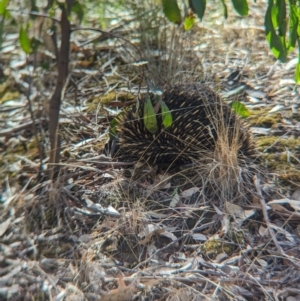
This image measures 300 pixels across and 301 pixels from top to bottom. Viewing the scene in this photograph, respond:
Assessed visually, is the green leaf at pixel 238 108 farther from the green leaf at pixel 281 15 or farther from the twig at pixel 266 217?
the green leaf at pixel 281 15

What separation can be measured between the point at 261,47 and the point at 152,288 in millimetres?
3147

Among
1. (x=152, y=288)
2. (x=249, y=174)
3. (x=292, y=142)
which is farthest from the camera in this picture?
(x=292, y=142)

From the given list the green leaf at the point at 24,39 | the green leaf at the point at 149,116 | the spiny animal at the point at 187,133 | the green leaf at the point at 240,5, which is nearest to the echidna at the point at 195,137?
the spiny animal at the point at 187,133

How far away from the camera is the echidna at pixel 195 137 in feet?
10.8

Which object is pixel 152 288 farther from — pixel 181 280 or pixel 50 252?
pixel 50 252

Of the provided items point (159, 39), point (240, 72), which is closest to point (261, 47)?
point (240, 72)

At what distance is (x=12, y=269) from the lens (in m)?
2.66

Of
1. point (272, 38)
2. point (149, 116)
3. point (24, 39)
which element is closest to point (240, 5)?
point (272, 38)

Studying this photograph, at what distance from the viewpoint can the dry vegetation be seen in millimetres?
2600

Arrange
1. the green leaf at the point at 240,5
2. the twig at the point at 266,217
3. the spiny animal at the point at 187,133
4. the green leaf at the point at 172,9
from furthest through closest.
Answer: the spiny animal at the point at 187,133 < the twig at the point at 266,217 < the green leaf at the point at 172,9 < the green leaf at the point at 240,5

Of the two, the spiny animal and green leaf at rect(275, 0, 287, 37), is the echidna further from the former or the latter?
green leaf at rect(275, 0, 287, 37)

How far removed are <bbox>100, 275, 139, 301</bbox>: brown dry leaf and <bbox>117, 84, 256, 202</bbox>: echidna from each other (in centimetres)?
92

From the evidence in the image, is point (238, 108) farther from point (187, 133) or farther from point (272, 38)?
point (272, 38)

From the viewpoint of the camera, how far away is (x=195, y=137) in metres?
3.56
